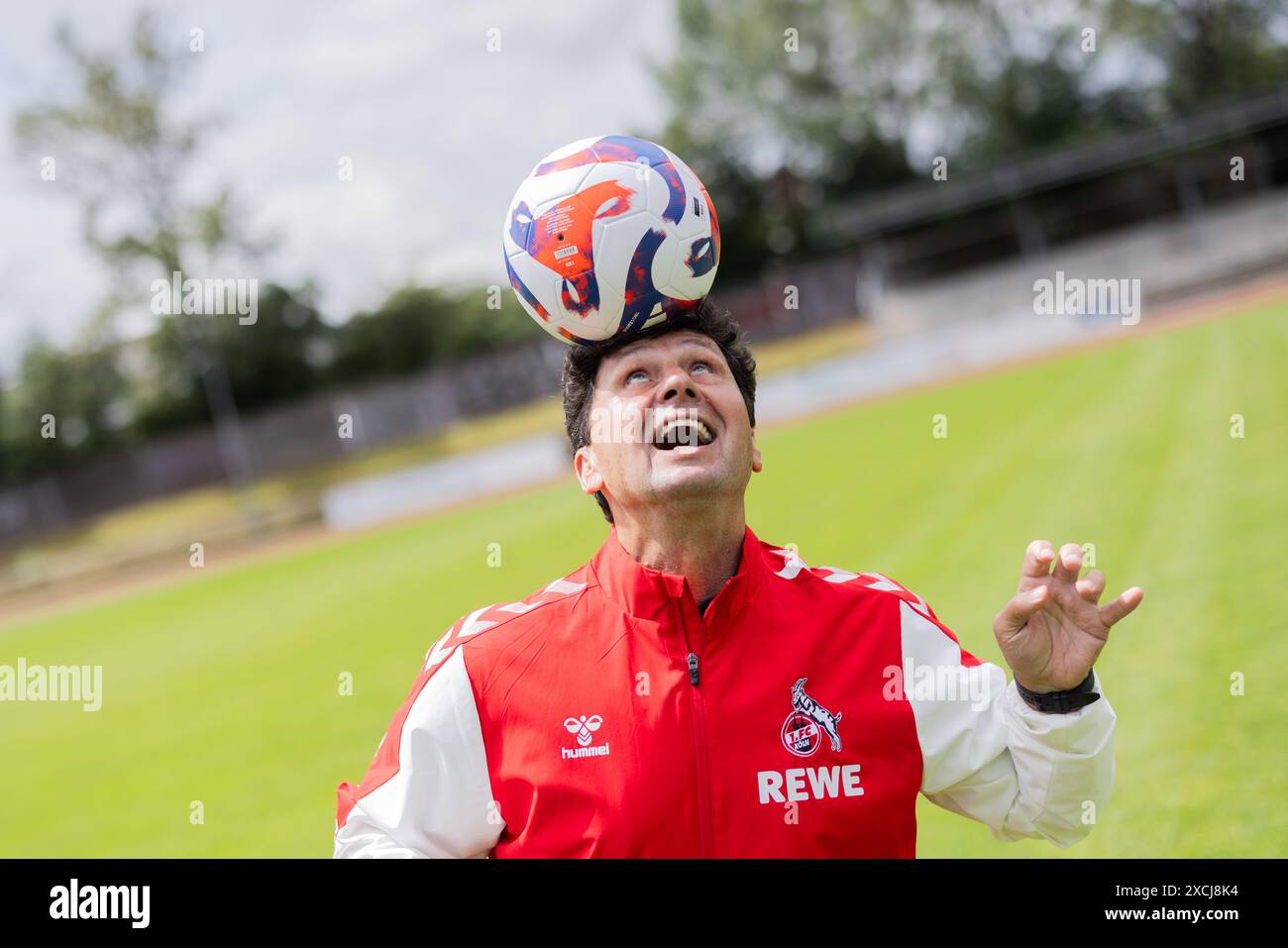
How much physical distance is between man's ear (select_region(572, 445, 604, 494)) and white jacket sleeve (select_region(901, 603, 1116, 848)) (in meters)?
0.77

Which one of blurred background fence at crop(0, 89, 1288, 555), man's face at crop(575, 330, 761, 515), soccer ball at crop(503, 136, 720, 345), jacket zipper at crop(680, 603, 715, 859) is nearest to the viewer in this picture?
jacket zipper at crop(680, 603, 715, 859)

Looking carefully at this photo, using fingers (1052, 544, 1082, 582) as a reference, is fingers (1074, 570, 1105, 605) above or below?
below

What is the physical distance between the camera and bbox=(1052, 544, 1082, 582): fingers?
2.29 metres

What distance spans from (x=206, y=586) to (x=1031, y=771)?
24573 millimetres

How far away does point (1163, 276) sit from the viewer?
39.6 meters

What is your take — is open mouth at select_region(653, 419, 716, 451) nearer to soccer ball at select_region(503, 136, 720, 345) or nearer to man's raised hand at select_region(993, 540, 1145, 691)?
soccer ball at select_region(503, 136, 720, 345)

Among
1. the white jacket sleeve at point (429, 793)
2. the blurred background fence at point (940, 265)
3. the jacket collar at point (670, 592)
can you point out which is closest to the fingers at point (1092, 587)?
the jacket collar at point (670, 592)

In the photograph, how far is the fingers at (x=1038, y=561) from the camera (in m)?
2.29

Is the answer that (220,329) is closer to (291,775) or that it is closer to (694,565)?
(291,775)

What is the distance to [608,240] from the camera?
2.77 meters

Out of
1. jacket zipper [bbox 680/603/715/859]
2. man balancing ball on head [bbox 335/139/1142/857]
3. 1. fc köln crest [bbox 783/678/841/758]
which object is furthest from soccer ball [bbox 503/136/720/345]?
1. fc köln crest [bbox 783/678/841/758]

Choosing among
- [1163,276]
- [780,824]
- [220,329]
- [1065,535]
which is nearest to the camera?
[780,824]
